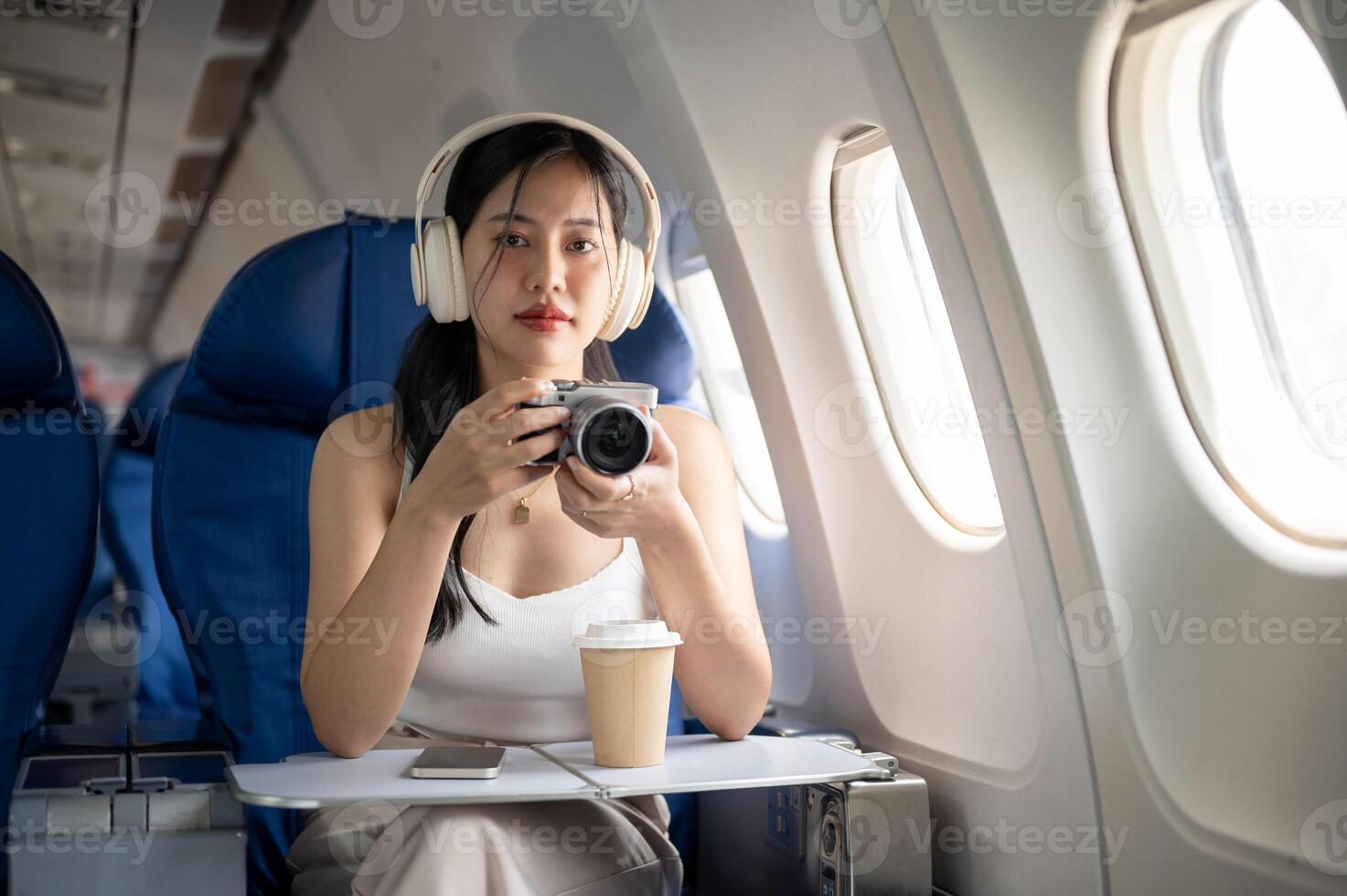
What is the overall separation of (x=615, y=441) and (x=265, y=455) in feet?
3.45

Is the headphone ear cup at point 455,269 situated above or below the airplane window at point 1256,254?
above

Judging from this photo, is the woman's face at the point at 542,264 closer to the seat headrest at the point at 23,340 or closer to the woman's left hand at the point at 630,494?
the woman's left hand at the point at 630,494

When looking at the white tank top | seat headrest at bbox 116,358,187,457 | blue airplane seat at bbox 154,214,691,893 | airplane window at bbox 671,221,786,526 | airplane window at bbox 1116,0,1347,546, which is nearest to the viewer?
airplane window at bbox 1116,0,1347,546

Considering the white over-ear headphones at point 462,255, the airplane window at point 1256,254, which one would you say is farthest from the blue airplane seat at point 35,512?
the airplane window at point 1256,254

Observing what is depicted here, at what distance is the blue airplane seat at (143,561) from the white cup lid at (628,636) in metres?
2.56

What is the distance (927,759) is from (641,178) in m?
1.17

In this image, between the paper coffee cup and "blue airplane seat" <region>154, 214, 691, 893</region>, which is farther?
"blue airplane seat" <region>154, 214, 691, 893</region>

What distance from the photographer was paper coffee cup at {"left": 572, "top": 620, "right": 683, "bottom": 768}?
4.98 feet

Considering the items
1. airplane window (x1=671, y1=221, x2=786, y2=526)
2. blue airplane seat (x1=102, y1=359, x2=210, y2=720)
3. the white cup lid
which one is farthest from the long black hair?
blue airplane seat (x1=102, y1=359, x2=210, y2=720)

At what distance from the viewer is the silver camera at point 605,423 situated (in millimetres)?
1450

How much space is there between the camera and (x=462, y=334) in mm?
2029

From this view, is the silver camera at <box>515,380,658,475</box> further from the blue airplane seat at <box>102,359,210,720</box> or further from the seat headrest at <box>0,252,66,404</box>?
the blue airplane seat at <box>102,359,210,720</box>

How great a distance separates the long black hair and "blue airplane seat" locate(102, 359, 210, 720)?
1.99 metres

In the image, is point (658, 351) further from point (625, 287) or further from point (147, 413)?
point (147, 413)
